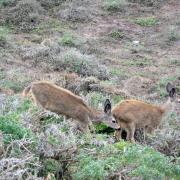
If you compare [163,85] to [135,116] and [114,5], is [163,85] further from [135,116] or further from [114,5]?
[114,5]

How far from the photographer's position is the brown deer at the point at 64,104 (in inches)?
404

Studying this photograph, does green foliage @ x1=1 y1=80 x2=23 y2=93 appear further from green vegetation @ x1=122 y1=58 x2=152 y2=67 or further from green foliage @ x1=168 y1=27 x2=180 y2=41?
green foliage @ x1=168 y1=27 x2=180 y2=41

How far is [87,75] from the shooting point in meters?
15.6

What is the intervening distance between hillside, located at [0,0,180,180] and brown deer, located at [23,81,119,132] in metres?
0.29

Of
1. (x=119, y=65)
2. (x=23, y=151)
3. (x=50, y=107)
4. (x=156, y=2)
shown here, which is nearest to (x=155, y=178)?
(x=23, y=151)

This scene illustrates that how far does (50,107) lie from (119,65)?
24.5ft

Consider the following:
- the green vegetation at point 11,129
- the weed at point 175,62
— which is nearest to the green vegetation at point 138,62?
the weed at point 175,62

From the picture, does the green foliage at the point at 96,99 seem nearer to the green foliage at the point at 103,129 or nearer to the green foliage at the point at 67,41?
the green foliage at the point at 103,129

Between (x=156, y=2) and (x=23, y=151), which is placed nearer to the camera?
(x=23, y=151)

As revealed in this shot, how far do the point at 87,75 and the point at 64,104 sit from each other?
203 inches

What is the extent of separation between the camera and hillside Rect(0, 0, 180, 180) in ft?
22.8

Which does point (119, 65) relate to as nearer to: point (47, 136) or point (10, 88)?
point (10, 88)

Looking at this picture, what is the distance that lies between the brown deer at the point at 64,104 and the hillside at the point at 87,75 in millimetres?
290

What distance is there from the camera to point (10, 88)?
13.1m
